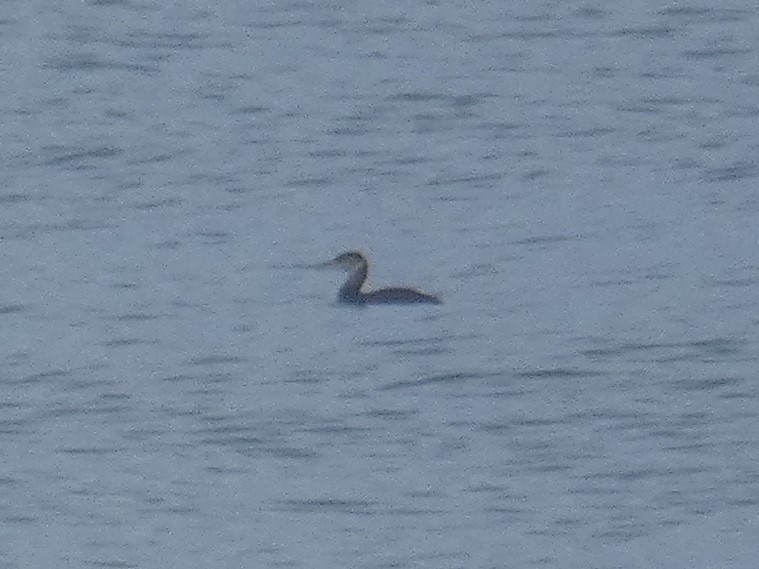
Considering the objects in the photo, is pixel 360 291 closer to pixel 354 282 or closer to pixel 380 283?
pixel 354 282

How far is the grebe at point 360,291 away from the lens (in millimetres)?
16484

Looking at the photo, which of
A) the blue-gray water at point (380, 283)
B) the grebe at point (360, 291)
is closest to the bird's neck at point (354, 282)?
the grebe at point (360, 291)

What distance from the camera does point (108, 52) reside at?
24359 mm

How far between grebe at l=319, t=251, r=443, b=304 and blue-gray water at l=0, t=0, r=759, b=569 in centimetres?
9

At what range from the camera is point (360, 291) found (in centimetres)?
1678

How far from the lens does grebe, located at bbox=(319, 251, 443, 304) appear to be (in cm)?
1648

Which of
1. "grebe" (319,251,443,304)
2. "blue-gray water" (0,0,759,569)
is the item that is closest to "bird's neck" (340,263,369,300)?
"grebe" (319,251,443,304)

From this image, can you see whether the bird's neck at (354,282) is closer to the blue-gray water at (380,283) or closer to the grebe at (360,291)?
the grebe at (360,291)

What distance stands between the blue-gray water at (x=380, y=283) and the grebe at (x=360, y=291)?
0.09m

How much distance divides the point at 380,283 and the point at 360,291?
2.18 feet

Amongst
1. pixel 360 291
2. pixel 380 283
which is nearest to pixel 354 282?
pixel 360 291

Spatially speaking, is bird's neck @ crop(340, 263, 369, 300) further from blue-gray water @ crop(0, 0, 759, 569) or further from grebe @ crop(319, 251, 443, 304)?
blue-gray water @ crop(0, 0, 759, 569)

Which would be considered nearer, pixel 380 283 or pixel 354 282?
pixel 354 282

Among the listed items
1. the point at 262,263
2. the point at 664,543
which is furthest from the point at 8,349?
the point at 664,543
